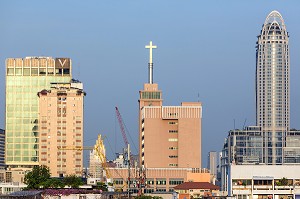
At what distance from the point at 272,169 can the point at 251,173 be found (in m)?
4.86

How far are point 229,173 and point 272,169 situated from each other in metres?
7.02

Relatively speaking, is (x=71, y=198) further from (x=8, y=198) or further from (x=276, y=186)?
(x=276, y=186)

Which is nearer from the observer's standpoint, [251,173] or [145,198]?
[251,173]

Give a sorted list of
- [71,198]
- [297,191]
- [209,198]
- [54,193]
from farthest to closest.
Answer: [209,198]
[297,191]
[54,193]
[71,198]

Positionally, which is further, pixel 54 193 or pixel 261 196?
pixel 261 196

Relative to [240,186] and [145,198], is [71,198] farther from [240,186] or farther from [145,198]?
[145,198]

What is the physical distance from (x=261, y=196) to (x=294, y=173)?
8.39 metres

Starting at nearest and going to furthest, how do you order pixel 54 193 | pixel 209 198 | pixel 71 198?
pixel 71 198 < pixel 54 193 < pixel 209 198

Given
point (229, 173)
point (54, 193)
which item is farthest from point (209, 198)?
point (54, 193)

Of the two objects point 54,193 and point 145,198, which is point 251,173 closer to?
point 145,198

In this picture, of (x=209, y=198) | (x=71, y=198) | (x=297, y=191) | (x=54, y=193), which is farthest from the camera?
(x=209, y=198)

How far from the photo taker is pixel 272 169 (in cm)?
17988

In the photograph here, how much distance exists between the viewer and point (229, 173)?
18075cm

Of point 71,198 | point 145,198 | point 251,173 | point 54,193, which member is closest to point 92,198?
point 71,198
